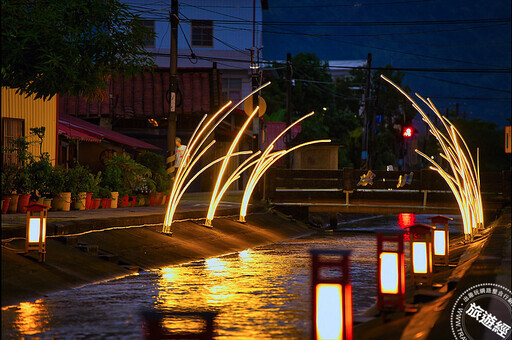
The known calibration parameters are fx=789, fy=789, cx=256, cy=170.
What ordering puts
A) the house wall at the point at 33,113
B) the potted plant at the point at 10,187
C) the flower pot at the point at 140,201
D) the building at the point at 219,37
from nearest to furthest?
the potted plant at the point at 10,187, the house wall at the point at 33,113, the flower pot at the point at 140,201, the building at the point at 219,37

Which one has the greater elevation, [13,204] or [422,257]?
[13,204]

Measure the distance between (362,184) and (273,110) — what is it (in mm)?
37461

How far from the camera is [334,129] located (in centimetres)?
7256

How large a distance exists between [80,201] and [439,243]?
10369mm

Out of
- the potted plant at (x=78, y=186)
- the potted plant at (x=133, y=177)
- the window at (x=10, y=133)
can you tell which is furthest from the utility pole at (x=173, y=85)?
the window at (x=10, y=133)

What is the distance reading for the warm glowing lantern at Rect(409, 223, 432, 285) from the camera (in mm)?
12109

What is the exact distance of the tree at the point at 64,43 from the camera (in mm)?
14969

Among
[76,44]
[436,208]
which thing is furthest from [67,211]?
[436,208]

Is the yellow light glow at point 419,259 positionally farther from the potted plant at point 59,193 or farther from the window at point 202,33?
the window at point 202,33

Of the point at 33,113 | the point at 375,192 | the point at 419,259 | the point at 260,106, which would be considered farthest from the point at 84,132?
the point at 419,259

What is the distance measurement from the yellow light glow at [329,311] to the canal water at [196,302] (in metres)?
1.64

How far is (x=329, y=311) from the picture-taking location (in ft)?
22.1

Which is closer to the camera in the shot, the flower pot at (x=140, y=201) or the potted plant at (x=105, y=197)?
the potted plant at (x=105, y=197)

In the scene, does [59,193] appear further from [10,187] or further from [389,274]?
[389,274]
